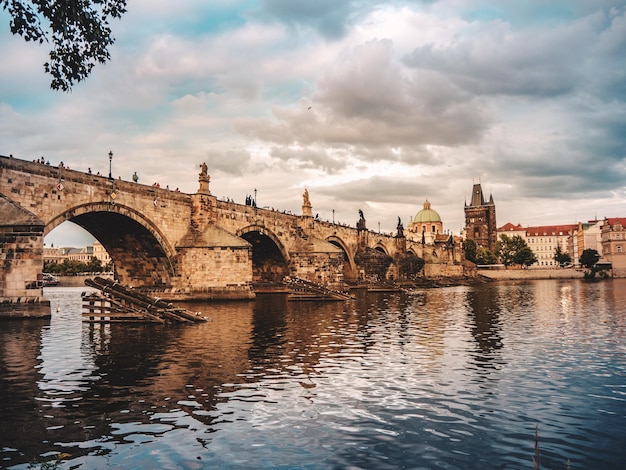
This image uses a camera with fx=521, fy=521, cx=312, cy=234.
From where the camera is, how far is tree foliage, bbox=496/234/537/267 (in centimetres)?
12244

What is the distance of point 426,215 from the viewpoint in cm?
16225

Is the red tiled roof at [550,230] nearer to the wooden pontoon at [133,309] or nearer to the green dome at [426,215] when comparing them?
the green dome at [426,215]

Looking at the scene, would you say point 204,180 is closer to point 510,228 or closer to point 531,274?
point 531,274

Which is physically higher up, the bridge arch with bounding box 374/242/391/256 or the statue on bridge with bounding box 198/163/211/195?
the statue on bridge with bounding box 198/163/211/195

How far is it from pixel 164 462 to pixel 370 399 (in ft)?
13.1

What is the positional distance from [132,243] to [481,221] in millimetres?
134790

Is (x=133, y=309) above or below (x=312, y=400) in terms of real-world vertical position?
above

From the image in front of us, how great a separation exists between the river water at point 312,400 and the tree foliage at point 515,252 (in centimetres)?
11152

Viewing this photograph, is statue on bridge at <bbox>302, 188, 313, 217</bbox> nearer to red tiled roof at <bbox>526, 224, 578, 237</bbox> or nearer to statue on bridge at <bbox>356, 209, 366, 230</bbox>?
statue on bridge at <bbox>356, 209, 366, 230</bbox>

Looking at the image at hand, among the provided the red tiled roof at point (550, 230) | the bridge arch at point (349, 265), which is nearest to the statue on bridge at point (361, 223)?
the bridge arch at point (349, 265)

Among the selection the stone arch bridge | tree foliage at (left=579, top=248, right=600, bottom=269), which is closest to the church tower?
tree foliage at (left=579, top=248, right=600, bottom=269)

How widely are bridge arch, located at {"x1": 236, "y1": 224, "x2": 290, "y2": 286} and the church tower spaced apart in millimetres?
111480

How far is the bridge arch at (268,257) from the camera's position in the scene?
45.7 m

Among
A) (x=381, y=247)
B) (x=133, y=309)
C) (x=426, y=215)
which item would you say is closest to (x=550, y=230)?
(x=426, y=215)
